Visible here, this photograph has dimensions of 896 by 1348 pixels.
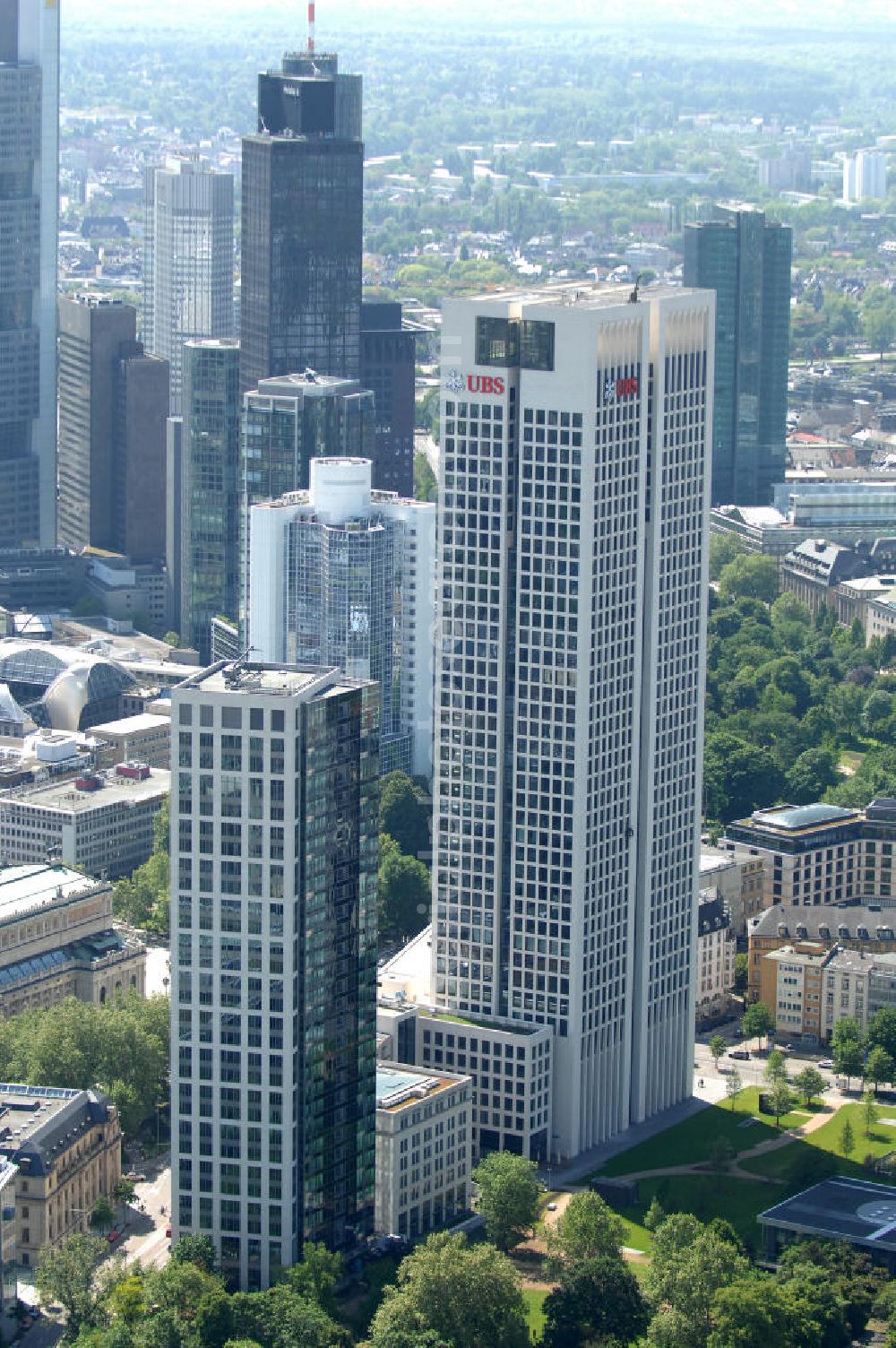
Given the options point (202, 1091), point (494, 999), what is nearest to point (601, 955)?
point (494, 999)

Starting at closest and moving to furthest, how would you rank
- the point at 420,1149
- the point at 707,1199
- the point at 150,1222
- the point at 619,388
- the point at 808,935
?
the point at 420,1149 < the point at 150,1222 < the point at 707,1199 < the point at 619,388 < the point at 808,935

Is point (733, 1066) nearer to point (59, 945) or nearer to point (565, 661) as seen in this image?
point (565, 661)

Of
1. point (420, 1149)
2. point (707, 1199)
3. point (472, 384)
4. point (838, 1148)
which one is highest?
point (472, 384)

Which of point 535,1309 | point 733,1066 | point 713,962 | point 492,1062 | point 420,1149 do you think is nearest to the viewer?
point 535,1309

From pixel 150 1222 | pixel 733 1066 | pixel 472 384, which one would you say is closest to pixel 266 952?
pixel 150 1222

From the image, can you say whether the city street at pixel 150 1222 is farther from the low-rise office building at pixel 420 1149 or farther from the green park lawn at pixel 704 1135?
the green park lawn at pixel 704 1135

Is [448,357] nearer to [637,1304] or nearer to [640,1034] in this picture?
[640,1034]
